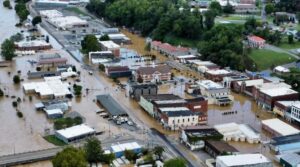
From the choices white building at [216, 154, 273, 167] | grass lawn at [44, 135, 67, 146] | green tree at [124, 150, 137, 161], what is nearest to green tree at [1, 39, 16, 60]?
grass lawn at [44, 135, 67, 146]

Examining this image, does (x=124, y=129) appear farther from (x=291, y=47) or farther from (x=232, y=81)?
(x=291, y=47)

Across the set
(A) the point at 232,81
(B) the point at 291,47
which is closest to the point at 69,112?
(A) the point at 232,81

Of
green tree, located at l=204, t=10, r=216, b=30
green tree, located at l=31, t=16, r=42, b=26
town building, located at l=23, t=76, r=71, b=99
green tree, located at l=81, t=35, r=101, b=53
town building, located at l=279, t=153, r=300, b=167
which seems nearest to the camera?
town building, located at l=279, t=153, r=300, b=167

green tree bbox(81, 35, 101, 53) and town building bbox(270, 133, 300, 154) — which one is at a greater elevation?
green tree bbox(81, 35, 101, 53)

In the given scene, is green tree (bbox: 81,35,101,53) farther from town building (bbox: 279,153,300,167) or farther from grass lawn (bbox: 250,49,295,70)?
town building (bbox: 279,153,300,167)

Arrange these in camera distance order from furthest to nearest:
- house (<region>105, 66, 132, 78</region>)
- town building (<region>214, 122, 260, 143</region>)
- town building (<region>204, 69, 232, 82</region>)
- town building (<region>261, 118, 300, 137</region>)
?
house (<region>105, 66, 132, 78</region>)
town building (<region>204, 69, 232, 82</region>)
town building (<region>261, 118, 300, 137</region>)
town building (<region>214, 122, 260, 143</region>)

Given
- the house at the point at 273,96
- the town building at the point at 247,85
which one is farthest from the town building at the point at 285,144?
the town building at the point at 247,85

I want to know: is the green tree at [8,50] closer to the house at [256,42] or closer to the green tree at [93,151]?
the house at [256,42]

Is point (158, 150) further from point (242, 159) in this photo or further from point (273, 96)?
point (273, 96)
